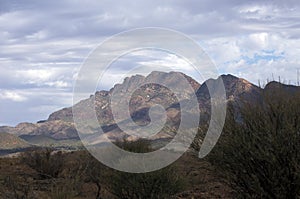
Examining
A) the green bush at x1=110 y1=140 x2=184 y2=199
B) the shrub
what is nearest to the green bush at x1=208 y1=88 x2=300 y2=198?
the green bush at x1=110 y1=140 x2=184 y2=199

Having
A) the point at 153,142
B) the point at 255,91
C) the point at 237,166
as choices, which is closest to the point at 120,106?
the point at 153,142

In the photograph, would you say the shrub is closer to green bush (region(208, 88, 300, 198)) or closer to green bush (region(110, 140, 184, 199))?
green bush (region(110, 140, 184, 199))

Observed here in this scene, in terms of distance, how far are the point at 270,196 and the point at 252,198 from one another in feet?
1.57

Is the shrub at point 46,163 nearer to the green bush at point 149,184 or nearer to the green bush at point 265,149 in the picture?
the green bush at point 149,184

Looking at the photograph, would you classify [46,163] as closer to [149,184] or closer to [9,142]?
[149,184]

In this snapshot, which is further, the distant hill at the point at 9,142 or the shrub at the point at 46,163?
the distant hill at the point at 9,142

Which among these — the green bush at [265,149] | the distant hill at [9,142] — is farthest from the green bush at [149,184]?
the distant hill at [9,142]

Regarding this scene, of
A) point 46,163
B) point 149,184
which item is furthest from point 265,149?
point 46,163

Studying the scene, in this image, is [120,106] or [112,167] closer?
[112,167]

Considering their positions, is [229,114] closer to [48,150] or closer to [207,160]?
[207,160]

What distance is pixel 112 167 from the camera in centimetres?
2030

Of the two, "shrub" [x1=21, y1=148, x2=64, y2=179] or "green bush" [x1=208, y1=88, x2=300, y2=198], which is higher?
"green bush" [x1=208, y1=88, x2=300, y2=198]

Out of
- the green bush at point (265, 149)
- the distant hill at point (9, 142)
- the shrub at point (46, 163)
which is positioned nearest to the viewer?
the green bush at point (265, 149)

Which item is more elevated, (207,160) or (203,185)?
(207,160)
